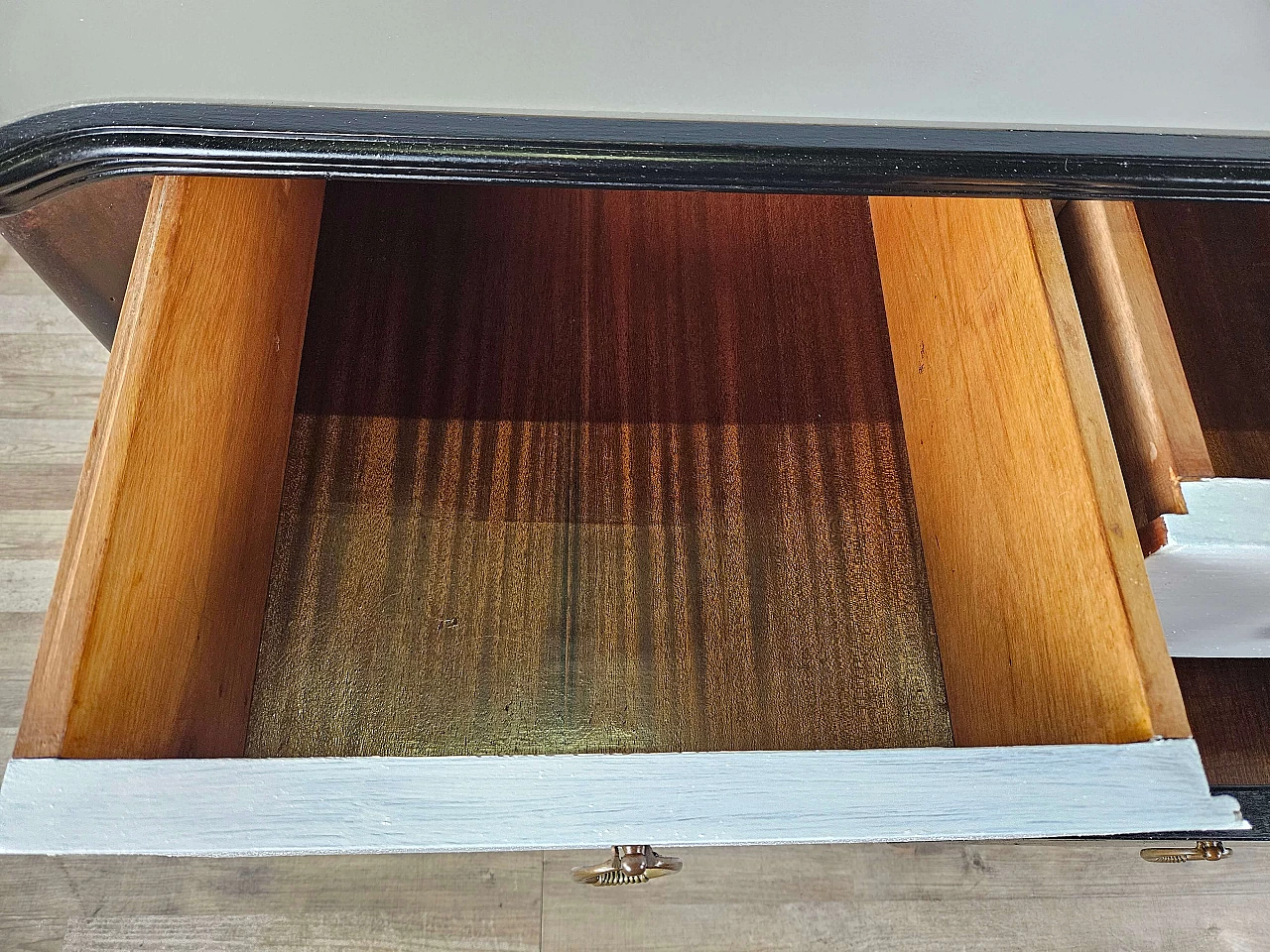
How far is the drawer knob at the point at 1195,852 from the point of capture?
0.55m

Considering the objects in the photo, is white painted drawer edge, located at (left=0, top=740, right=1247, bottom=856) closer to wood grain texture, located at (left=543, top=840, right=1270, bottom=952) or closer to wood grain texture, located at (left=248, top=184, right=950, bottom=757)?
wood grain texture, located at (left=248, top=184, right=950, bottom=757)

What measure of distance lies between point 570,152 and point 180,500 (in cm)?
26

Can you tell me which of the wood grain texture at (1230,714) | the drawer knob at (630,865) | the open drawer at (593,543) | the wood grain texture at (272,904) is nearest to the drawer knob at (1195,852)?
the wood grain texture at (1230,714)

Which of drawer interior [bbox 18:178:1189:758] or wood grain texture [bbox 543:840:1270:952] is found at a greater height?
drawer interior [bbox 18:178:1189:758]

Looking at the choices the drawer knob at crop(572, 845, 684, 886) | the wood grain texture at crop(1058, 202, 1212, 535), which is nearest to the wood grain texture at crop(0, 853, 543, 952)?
the drawer knob at crop(572, 845, 684, 886)

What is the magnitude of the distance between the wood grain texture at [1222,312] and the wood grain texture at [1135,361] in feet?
0.40

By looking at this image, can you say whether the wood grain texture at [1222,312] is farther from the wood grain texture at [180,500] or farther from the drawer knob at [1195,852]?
the wood grain texture at [180,500]

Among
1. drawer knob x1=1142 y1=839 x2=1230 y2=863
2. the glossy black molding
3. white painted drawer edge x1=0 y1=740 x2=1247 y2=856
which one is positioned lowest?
white painted drawer edge x1=0 y1=740 x2=1247 y2=856

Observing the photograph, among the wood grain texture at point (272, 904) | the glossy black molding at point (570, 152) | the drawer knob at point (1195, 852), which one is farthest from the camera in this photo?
the wood grain texture at point (272, 904)

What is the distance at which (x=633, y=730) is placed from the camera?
1.70 ft

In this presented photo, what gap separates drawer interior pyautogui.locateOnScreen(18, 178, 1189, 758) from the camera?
0.44 meters

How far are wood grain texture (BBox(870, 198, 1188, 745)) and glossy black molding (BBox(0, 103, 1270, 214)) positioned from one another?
121mm

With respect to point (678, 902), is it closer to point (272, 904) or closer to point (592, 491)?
point (272, 904)

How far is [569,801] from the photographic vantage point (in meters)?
0.35
